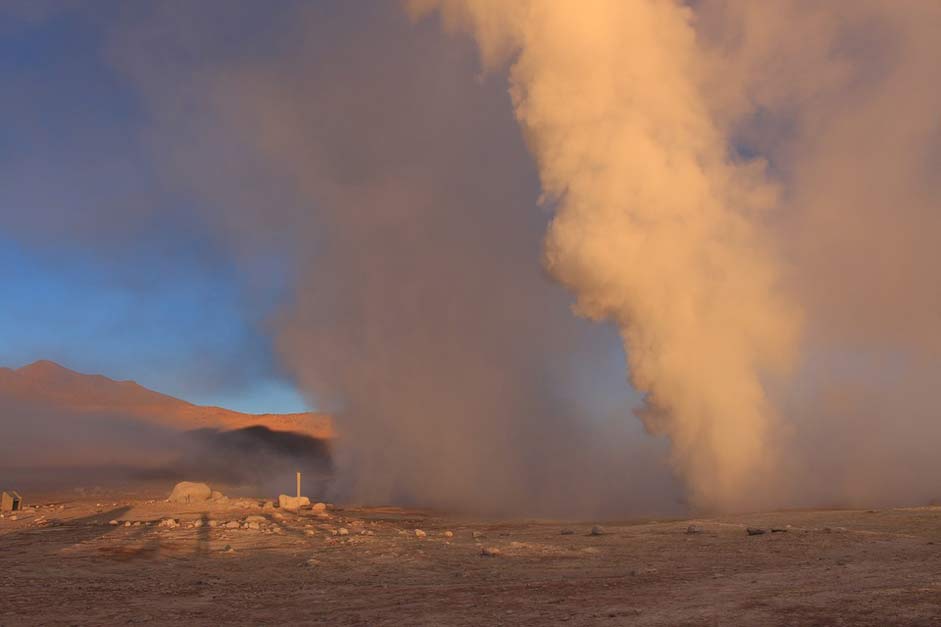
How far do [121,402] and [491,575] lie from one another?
11890cm

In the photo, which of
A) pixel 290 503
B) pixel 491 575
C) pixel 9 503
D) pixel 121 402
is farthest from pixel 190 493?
pixel 121 402

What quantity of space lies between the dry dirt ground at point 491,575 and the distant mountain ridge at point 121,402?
256ft

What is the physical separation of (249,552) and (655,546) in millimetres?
6595

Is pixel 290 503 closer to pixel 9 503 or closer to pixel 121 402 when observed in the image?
pixel 9 503

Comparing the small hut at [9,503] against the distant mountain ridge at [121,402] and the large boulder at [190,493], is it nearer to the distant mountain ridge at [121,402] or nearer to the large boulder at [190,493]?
the large boulder at [190,493]

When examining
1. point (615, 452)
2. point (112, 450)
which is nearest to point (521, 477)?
point (615, 452)

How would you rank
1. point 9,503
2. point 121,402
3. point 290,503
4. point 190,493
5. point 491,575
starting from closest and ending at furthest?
1. point 491,575
2. point 9,503
3. point 290,503
4. point 190,493
5. point 121,402

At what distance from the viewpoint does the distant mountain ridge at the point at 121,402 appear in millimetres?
102625

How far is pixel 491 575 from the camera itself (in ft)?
32.3

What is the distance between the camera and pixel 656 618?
665 cm

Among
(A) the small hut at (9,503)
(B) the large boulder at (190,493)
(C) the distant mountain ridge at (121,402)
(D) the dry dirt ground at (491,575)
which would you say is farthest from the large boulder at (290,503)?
(C) the distant mountain ridge at (121,402)

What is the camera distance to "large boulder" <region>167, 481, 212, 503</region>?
85.1 feet

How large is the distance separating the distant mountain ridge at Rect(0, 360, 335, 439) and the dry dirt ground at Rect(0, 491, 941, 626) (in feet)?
256

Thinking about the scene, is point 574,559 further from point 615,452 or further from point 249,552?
point 615,452
